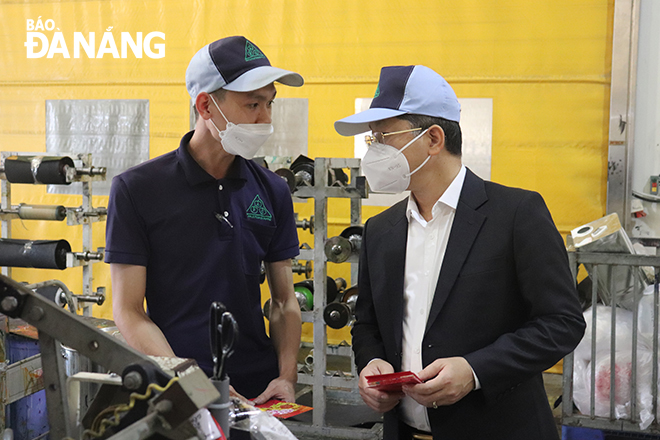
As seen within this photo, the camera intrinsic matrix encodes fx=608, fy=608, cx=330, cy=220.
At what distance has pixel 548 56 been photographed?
4.36m

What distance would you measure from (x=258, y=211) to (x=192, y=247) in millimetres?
229

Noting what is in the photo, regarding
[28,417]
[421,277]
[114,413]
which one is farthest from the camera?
[28,417]

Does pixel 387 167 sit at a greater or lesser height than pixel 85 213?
greater

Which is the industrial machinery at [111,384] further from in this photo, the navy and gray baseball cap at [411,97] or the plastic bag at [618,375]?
the plastic bag at [618,375]

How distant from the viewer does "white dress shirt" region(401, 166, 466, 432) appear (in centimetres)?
156

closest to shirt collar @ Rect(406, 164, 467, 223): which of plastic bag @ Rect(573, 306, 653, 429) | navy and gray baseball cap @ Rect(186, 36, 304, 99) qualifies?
navy and gray baseball cap @ Rect(186, 36, 304, 99)

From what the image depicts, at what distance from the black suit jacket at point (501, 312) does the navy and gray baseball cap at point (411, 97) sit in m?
0.23

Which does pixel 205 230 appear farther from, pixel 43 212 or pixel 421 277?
pixel 43 212

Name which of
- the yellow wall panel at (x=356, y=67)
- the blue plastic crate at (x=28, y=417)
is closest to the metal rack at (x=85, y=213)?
the yellow wall panel at (x=356, y=67)

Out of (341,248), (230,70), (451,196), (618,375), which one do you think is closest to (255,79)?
(230,70)

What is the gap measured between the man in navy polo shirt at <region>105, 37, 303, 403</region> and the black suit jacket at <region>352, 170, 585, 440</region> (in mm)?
442

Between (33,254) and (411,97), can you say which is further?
(33,254)

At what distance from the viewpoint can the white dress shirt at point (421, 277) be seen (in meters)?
1.56

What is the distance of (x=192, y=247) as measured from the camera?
167cm
